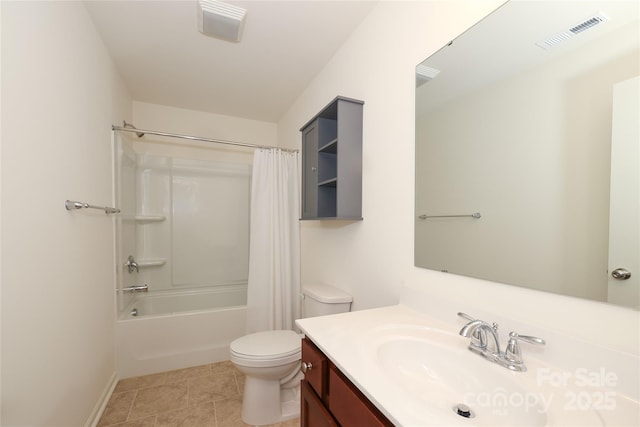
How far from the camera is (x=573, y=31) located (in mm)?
747

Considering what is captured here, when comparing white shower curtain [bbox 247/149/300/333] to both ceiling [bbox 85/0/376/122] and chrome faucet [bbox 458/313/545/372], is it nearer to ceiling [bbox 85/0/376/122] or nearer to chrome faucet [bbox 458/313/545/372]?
ceiling [bbox 85/0/376/122]

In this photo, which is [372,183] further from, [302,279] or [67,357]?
[67,357]

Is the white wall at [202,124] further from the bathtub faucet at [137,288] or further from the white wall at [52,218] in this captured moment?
the bathtub faucet at [137,288]

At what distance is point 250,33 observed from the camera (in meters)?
1.72

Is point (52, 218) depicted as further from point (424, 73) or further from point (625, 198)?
point (625, 198)

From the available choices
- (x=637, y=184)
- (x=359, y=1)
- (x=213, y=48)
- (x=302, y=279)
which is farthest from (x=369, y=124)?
(x=302, y=279)

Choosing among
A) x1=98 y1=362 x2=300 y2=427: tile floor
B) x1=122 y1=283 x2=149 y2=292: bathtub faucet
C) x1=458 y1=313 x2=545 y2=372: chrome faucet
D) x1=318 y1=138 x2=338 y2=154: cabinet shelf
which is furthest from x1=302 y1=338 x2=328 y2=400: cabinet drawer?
x1=122 y1=283 x2=149 y2=292: bathtub faucet

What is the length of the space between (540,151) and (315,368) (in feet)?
3.27

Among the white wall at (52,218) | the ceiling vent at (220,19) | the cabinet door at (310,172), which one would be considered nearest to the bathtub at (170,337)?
the white wall at (52,218)

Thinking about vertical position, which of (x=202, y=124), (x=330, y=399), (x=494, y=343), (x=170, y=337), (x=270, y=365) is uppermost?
(x=202, y=124)

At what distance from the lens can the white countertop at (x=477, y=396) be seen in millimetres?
→ 545

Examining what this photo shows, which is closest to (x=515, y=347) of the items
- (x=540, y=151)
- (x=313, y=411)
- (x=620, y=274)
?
(x=620, y=274)

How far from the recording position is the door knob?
63 centimetres

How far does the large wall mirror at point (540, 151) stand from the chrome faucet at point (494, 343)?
0.55 ft
